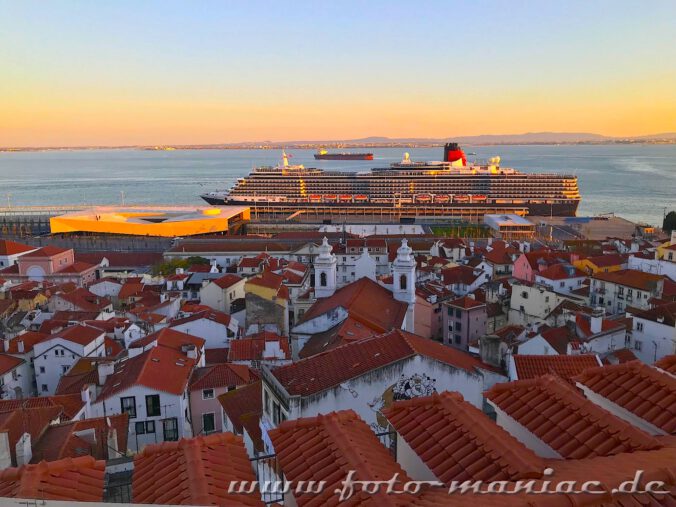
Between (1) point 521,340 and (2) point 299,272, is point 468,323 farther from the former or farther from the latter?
(2) point 299,272

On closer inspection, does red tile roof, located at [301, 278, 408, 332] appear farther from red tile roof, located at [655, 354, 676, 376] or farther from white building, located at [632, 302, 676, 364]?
red tile roof, located at [655, 354, 676, 376]

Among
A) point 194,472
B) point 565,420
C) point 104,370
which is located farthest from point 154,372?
point 565,420

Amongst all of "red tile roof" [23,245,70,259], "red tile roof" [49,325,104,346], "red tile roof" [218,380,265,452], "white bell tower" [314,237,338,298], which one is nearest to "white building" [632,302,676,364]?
"white bell tower" [314,237,338,298]

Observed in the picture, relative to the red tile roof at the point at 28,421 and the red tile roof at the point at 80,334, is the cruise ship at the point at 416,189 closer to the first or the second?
the red tile roof at the point at 80,334

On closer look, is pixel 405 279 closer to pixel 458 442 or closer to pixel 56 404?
pixel 56 404

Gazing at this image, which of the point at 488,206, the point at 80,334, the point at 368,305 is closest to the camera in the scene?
the point at 368,305
